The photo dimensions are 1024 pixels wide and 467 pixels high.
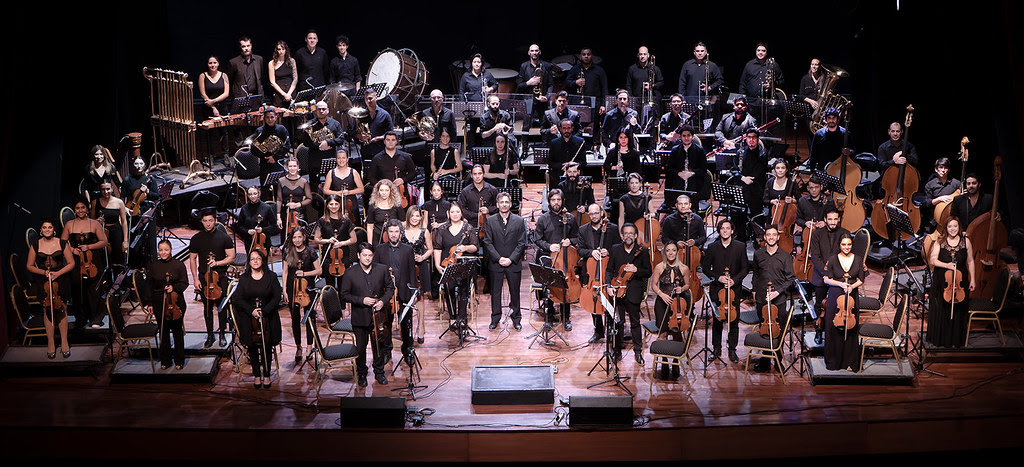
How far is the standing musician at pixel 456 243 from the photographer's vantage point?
1047cm

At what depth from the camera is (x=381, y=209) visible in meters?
10.9

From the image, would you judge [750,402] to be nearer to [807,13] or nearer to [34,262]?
[34,262]

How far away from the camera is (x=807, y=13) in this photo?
15.9m

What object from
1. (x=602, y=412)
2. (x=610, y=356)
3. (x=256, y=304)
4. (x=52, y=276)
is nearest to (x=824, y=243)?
(x=610, y=356)

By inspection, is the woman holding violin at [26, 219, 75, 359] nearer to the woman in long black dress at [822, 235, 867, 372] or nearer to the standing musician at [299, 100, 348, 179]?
the standing musician at [299, 100, 348, 179]

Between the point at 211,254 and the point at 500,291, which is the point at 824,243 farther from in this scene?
the point at 211,254

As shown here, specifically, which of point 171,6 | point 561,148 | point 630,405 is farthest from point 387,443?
point 171,6

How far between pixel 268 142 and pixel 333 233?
243 cm

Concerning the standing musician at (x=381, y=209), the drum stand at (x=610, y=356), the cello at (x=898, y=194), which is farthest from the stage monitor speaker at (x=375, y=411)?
the cello at (x=898, y=194)

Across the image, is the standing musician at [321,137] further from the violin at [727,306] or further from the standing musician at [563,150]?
the violin at [727,306]

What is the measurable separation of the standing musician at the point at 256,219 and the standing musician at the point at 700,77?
584 cm

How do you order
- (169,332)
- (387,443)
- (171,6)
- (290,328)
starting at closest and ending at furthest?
(387,443) → (169,332) → (290,328) → (171,6)

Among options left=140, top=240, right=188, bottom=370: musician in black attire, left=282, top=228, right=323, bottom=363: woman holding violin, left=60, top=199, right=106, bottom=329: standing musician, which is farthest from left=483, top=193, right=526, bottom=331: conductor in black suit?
left=60, top=199, right=106, bottom=329: standing musician

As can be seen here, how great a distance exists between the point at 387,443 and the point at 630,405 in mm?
1880
